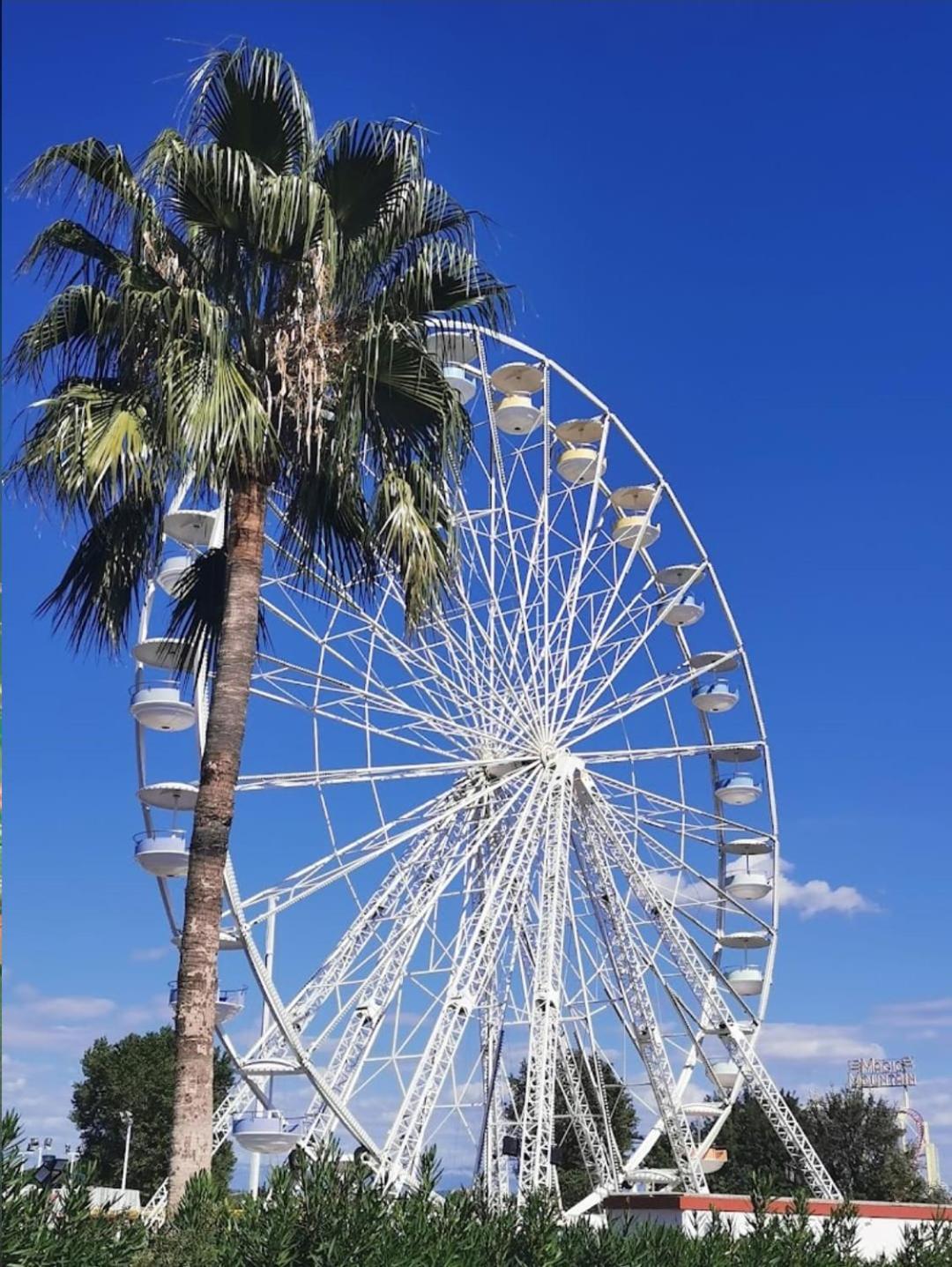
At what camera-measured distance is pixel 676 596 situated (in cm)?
2891

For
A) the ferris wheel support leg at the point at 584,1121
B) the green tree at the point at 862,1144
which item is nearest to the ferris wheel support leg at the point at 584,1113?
the ferris wheel support leg at the point at 584,1121

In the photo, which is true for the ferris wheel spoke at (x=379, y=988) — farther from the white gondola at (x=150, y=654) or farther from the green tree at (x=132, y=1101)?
the green tree at (x=132, y=1101)

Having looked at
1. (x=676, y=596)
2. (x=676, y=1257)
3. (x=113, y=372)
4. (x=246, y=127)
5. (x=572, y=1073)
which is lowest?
(x=676, y=1257)

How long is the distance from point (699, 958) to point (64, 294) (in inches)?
742

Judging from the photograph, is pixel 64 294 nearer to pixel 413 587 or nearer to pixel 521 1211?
pixel 413 587

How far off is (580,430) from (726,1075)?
13.1 metres

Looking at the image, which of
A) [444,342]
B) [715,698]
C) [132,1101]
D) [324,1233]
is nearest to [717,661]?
[715,698]

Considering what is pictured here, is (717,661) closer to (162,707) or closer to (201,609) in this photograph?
(162,707)

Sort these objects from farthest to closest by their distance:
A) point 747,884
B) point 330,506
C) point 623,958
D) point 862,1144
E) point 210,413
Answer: point 862,1144 < point 747,884 < point 623,958 < point 330,506 < point 210,413

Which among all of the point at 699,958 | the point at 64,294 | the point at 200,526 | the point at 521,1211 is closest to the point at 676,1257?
the point at 521,1211

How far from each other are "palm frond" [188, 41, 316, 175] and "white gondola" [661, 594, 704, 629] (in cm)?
1843

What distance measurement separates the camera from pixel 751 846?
3011 centimetres

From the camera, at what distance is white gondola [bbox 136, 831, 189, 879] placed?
2061 cm

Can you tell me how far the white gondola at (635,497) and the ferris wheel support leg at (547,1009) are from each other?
715 centimetres
